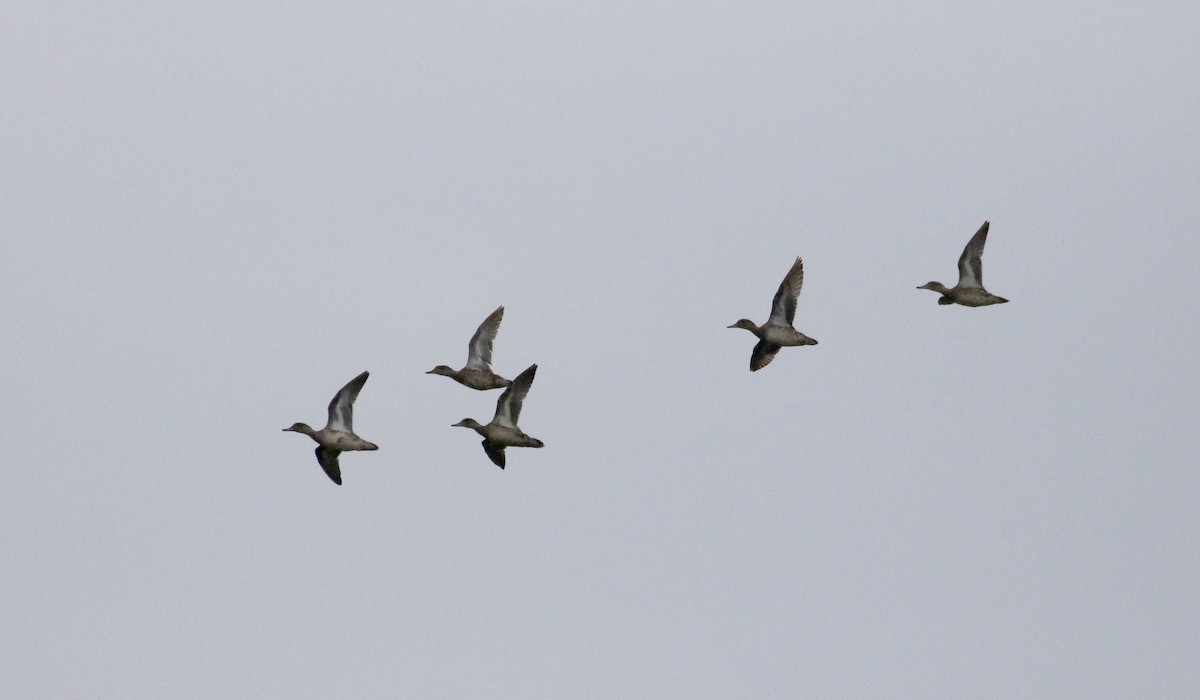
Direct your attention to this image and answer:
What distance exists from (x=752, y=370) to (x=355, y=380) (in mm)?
10773

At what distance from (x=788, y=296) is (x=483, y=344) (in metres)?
7.72

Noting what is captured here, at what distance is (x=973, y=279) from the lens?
42406 millimetres

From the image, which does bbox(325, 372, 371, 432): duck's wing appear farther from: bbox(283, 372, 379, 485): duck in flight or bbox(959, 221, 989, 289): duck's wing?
bbox(959, 221, 989, 289): duck's wing

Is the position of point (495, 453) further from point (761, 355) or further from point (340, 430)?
point (761, 355)

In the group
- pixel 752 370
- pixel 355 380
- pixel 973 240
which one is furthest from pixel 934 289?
pixel 355 380

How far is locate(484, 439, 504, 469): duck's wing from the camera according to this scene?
131 feet

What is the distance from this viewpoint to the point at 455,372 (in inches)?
1638

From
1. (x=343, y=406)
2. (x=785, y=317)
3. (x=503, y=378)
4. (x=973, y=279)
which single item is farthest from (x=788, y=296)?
(x=343, y=406)

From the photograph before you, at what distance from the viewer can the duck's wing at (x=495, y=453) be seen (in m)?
39.9

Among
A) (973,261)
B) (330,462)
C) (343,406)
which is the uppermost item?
(973,261)

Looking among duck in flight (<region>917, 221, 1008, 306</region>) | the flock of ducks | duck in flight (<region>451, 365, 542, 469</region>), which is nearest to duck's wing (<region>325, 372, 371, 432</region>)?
the flock of ducks

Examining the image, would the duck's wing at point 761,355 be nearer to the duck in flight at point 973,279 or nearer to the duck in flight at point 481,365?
the duck in flight at point 973,279

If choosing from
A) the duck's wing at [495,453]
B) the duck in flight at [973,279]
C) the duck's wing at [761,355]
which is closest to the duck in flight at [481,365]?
the duck's wing at [495,453]

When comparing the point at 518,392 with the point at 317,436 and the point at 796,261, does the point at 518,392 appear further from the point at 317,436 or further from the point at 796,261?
the point at 796,261
